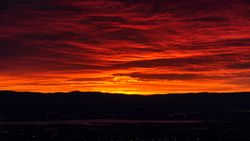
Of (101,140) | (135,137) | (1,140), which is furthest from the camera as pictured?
(135,137)

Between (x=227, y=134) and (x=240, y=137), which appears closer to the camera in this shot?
(x=240, y=137)

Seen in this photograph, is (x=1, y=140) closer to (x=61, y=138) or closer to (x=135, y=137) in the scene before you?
(x=61, y=138)

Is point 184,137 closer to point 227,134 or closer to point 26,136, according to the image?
point 227,134

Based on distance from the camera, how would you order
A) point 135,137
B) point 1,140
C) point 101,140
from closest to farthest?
point 1,140 → point 101,140 → point 135,137

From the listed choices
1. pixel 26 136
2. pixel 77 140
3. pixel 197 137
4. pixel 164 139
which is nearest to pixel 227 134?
pixel 197 137

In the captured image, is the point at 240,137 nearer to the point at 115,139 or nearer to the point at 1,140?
the point at 115,139

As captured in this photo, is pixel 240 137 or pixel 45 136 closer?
pixel 240 137

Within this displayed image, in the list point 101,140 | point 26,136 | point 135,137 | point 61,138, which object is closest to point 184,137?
point 135,137

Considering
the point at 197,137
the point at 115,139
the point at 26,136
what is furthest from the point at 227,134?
the point at 26,136
